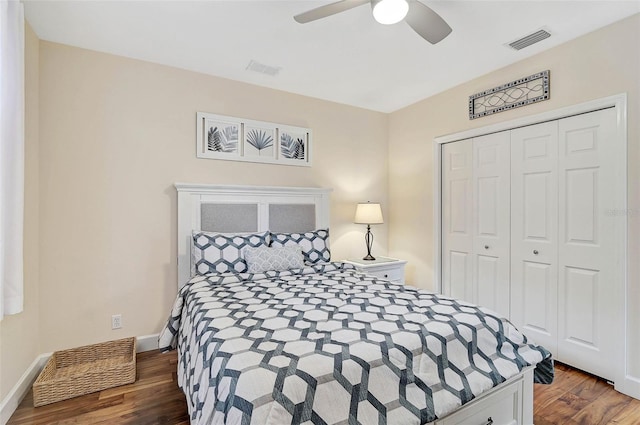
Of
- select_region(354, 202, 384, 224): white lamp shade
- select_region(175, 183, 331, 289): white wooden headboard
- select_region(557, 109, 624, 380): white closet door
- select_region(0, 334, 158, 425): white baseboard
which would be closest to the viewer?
select_region(0, 334, 158, 425): white baseboard

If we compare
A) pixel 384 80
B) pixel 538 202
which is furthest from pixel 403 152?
pixel 538 202

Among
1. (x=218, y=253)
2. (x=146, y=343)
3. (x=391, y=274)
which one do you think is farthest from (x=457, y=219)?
(x=146, y=343)

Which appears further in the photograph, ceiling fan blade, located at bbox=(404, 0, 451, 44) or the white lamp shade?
the white lamp shade

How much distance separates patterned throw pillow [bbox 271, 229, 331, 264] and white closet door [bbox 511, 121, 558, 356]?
1.74 metres

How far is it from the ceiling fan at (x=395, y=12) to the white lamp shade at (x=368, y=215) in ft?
6.56

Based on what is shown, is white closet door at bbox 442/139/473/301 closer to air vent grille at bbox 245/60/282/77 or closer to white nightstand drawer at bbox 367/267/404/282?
white nightstand drawer at bbox 367/267/404/282

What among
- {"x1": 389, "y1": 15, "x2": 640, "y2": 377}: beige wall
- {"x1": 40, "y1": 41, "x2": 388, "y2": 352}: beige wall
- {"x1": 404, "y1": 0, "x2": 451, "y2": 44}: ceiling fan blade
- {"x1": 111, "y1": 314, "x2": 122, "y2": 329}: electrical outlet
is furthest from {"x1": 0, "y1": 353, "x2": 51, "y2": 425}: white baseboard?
{"x1": 389, "y1": 15, "x2": 640, "y2": 377}: beige wall

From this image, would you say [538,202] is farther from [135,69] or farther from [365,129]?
→ [135,69]

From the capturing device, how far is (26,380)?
2.15 m

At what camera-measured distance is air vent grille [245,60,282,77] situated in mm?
2832

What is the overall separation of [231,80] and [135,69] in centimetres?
83

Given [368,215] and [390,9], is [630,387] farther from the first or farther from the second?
[390,9]

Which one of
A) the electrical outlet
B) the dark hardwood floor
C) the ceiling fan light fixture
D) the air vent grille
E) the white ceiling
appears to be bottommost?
the dark hardwood floor

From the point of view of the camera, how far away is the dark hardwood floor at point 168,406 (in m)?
1.85
